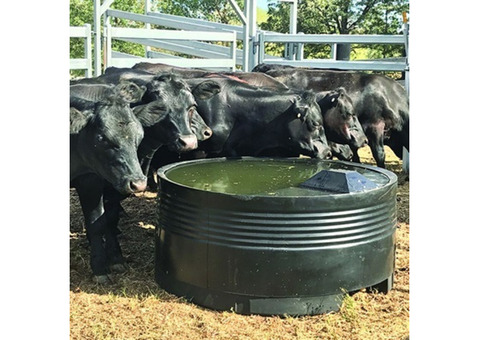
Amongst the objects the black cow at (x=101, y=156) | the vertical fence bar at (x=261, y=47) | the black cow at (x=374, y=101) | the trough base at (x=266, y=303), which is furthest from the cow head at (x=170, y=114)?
the vertical fence bar at (x=261, y=47)

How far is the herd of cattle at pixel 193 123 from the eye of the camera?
491 centimetres

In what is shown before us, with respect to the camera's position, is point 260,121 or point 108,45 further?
point 108,45

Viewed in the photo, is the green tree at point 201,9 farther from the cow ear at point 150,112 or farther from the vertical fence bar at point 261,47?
the cow ear at point 150,112

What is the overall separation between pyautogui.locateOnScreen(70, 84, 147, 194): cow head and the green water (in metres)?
0.45

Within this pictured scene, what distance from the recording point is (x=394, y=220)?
194 inches

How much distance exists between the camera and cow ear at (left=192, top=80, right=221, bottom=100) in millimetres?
6488

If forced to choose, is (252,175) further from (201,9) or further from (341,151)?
(201,9)

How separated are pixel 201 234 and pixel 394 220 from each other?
4.59 ft

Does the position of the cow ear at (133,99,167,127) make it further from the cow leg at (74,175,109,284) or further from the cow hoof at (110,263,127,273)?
the cow hoof at (110,263,127,273)

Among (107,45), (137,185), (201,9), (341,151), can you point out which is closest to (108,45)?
(107,45)

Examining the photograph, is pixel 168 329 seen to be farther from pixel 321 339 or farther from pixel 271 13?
pixel 271 13

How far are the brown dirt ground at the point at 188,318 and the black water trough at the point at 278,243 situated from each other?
97 millimetres

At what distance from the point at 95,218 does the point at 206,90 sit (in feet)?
6.18

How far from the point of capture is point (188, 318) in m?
4.48
